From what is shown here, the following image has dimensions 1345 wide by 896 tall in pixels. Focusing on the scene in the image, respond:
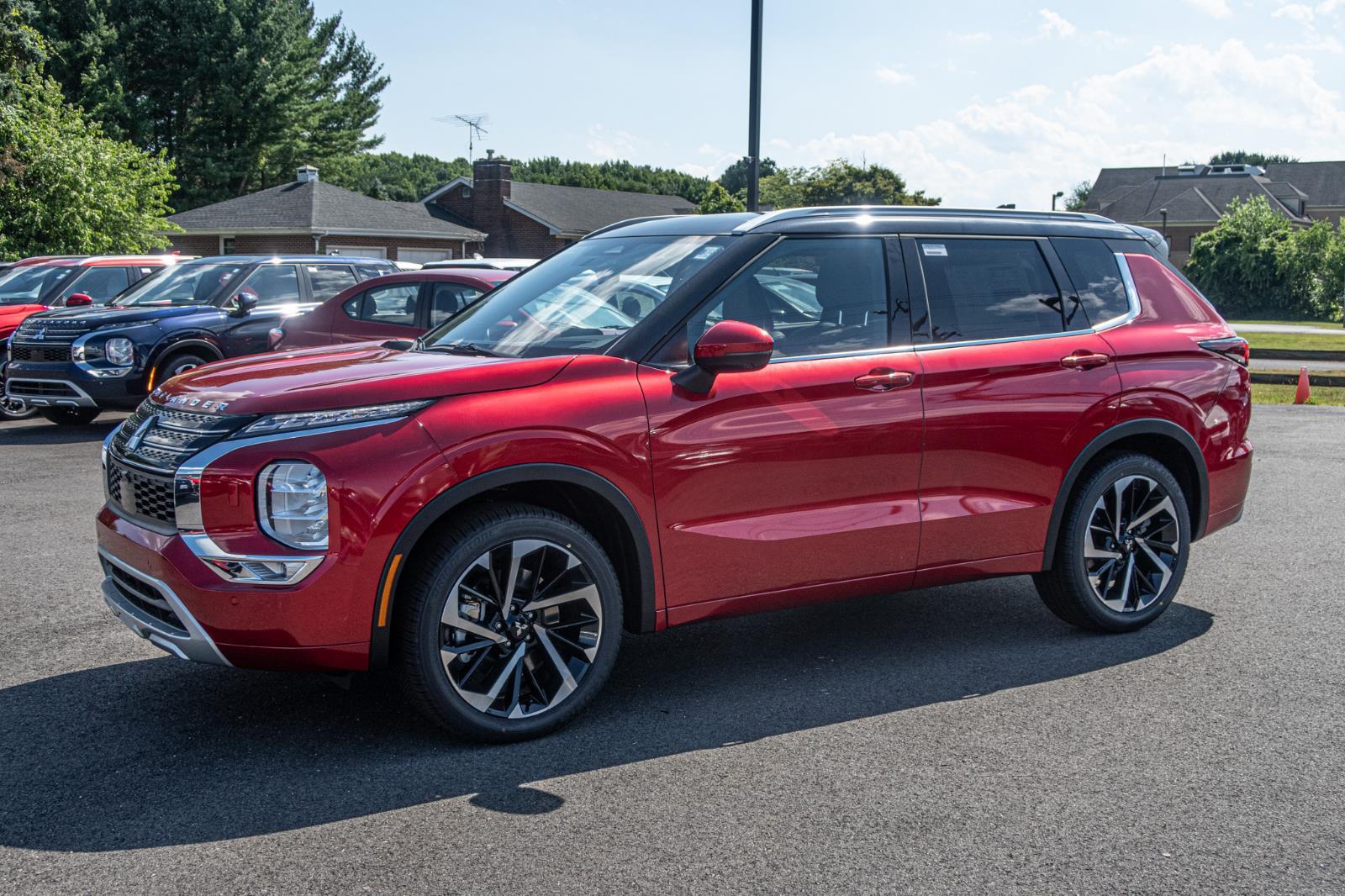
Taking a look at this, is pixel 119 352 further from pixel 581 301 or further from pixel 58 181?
pixel 58 181

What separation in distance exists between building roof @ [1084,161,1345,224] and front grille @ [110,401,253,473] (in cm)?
9136

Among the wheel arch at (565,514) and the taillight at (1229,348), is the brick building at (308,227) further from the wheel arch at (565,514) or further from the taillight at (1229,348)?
the wheel arch at (565,514)

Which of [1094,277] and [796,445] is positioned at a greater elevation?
[1094,277]

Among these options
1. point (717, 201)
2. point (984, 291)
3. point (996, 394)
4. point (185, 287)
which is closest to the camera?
point (996, 394)

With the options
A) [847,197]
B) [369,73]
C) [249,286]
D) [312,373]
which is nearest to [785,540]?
[312,373]

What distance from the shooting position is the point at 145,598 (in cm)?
430

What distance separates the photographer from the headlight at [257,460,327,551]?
13.3 ft

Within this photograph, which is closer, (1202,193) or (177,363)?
(177,363)

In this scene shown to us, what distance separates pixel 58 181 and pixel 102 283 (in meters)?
12.6

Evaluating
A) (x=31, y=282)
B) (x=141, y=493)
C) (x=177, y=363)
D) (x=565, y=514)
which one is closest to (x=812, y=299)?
(x=565, y=514)

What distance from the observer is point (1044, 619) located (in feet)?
20.7

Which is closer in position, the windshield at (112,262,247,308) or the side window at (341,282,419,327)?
the side window at (341,282,419,327)

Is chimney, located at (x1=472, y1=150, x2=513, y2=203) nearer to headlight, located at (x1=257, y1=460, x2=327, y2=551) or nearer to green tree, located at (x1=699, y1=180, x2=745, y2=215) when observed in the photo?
green tree, located at (x1=699, y1=180, x2=745, y2=215)

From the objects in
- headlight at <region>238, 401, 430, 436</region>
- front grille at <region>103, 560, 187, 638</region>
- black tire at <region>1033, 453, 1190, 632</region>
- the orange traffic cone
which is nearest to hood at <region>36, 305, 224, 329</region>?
front grille at <region>103, 560, 187, 638</region>
